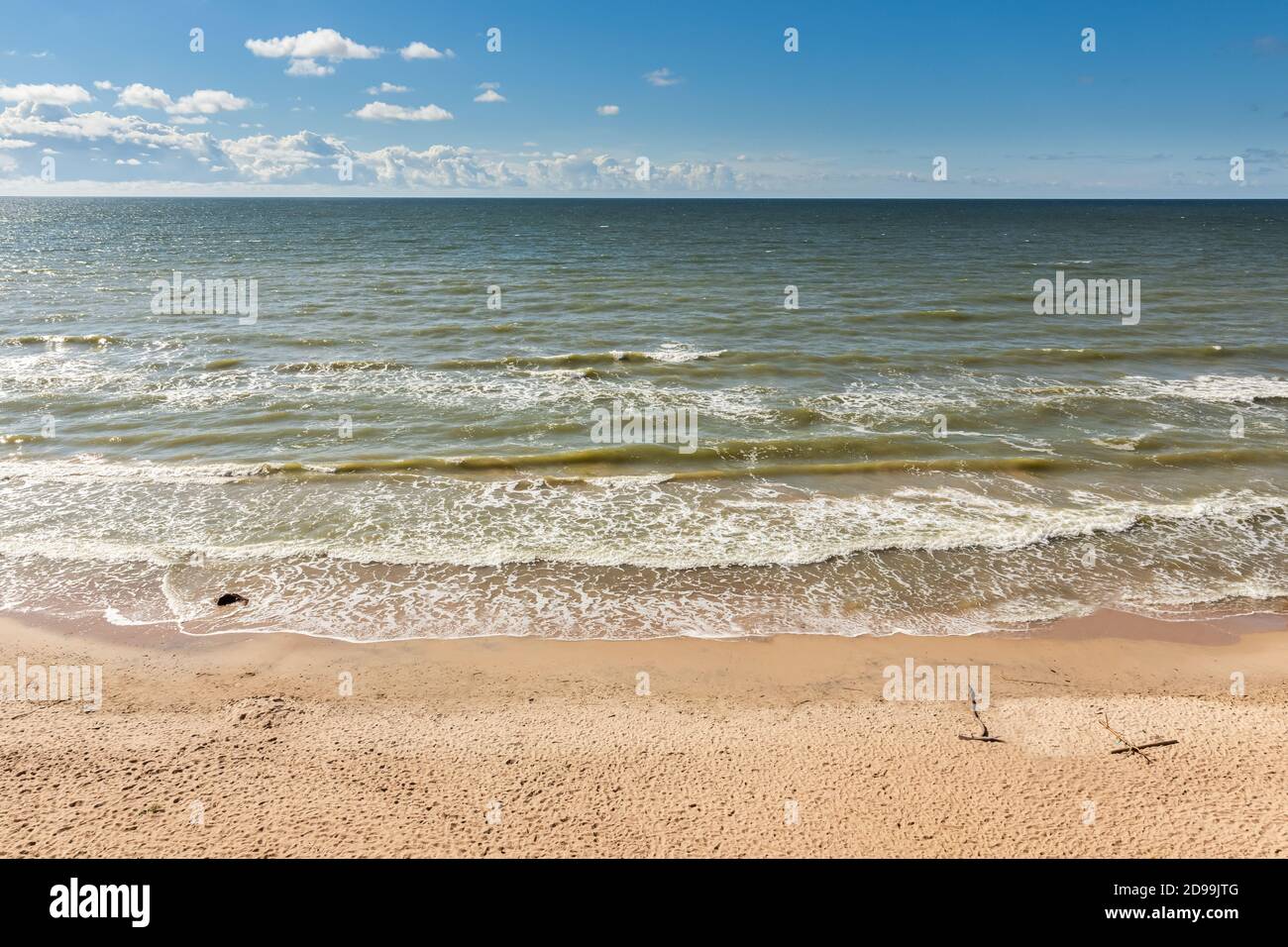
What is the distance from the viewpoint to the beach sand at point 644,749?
587cm

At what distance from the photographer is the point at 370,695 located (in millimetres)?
8039

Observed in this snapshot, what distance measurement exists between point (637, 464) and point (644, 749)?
28.5 ft

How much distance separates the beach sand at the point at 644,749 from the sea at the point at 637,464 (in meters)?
0.74

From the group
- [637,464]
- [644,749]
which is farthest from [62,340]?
[644,749]

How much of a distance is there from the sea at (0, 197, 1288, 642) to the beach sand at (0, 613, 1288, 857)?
2.42 feet

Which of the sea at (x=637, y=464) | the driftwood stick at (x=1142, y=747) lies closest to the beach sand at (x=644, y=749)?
the driftwood stick at (x=1142, y=747)

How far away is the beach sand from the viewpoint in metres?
5.87

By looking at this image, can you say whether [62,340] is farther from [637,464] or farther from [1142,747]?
[1142,747]

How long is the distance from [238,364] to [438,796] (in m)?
20.8

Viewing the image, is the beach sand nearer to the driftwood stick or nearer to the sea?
the driftwood stick

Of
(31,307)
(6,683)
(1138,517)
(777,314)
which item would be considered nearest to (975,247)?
(777,314)

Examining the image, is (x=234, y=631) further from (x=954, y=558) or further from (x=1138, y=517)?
(x=1138, y=517)

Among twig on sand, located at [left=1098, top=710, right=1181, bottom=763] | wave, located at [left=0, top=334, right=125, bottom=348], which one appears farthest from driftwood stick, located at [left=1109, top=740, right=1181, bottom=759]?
wave, located at [left=0, top=334, right=125, bottom=348]

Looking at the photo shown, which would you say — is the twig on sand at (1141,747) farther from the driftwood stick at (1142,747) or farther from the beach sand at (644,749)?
the beach sand at (644,749)
